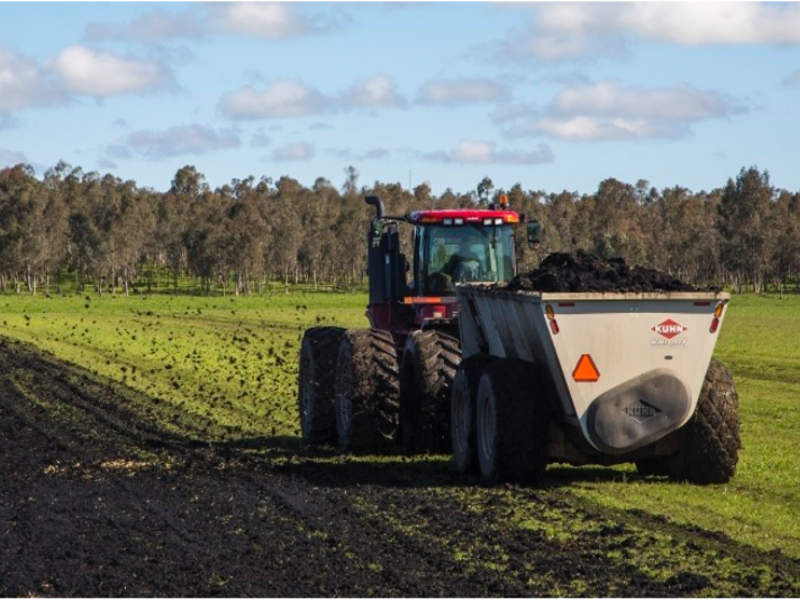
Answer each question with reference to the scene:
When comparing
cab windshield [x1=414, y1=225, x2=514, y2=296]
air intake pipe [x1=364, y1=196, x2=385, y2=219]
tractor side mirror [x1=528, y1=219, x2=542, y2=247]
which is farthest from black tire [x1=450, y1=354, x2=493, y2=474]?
air intake pipe [x1=364, y1=196, x2=385, y2=219]

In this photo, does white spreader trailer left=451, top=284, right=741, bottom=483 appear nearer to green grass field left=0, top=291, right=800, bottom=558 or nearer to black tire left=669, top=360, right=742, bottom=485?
black tire left=669, top=360, right=742, bottom=485

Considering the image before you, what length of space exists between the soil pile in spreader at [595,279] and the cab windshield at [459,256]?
140 inches

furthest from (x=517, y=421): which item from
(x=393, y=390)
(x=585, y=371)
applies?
(x=393, y=390)

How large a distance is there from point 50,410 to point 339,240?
379ft

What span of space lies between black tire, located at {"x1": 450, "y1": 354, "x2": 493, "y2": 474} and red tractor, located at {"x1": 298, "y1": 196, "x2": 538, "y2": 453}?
68cm

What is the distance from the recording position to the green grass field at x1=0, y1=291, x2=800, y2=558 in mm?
14195

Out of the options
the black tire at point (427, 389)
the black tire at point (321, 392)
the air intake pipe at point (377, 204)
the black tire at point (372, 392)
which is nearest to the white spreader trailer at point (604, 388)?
the black tire at point (427, 389)

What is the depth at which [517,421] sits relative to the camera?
14.7m

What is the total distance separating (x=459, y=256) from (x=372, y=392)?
2.65 meters

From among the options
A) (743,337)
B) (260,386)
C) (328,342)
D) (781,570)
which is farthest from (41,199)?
(781,570)

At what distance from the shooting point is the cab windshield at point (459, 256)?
63.0 ft

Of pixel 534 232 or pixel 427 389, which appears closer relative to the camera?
pixel 427 389

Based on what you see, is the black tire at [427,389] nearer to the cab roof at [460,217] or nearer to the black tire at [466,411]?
the black tire at [466,411]

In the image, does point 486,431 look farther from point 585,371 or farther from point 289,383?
point 289,383
